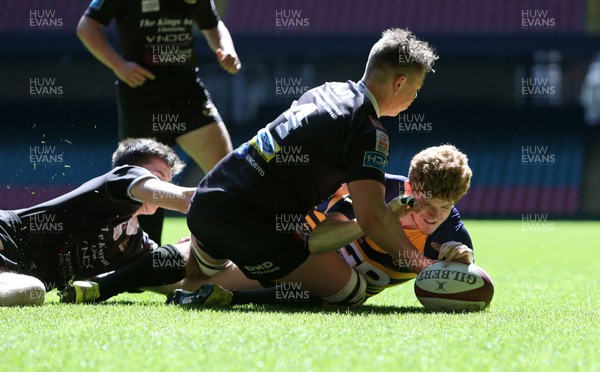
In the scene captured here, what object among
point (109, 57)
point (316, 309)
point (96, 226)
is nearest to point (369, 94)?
point (316, 309)

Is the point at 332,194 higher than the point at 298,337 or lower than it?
higher

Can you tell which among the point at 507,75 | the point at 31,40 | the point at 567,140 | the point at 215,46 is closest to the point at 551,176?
the point at 567,140

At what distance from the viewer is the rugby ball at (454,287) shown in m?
4.62

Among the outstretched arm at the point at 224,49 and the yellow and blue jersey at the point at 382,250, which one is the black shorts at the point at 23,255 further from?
the outstretched arm at the point at 224,49

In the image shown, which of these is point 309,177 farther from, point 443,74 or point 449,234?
point 443,74

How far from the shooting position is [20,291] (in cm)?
457

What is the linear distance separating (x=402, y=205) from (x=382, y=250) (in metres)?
0.51

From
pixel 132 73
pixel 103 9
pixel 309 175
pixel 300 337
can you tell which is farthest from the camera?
pixel 103 9

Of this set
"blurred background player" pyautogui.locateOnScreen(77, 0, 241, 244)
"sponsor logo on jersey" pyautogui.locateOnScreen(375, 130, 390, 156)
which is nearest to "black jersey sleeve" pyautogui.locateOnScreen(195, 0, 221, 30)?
"blurred background player" pyautogui.locateOnScreen(77, 0, 241, 244)

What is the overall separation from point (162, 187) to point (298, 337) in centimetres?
156

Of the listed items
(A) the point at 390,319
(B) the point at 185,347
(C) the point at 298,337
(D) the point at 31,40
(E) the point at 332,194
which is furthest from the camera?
(D) the point at 31,40

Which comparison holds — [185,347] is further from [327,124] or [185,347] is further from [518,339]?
[327,124]

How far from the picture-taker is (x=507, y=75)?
24.9m

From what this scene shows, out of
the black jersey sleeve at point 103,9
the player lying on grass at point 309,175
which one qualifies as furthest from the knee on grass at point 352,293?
the black jersey sleeve at point 103,9
